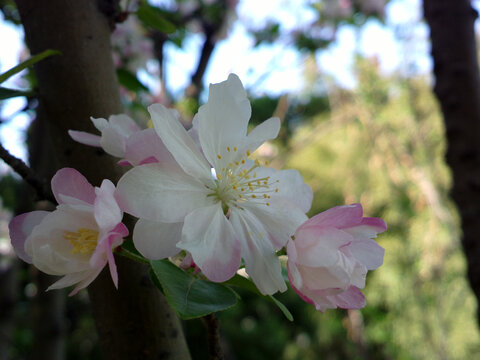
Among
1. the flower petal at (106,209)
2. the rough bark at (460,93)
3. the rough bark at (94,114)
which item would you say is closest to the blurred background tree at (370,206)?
the rough bark at (460,93)

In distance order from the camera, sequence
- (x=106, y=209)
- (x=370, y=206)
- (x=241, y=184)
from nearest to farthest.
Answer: (x=106, y=209), (x=241, y=184), (x=370, y=206)

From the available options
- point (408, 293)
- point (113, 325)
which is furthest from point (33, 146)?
point (408, 293)

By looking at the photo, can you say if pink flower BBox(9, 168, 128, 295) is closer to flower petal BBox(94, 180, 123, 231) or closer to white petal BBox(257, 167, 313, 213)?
flower petal BBox(94, 180, 123, 231)

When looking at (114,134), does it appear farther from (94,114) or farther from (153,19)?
(153,19)

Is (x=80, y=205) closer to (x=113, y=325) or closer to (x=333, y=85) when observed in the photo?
(x=113, y=325)

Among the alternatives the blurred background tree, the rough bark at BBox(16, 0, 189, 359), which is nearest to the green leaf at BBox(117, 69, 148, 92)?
the rough bark at BBox(16, 0, 189, 359)

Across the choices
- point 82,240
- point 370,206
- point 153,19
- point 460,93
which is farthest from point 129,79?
point 370,206
